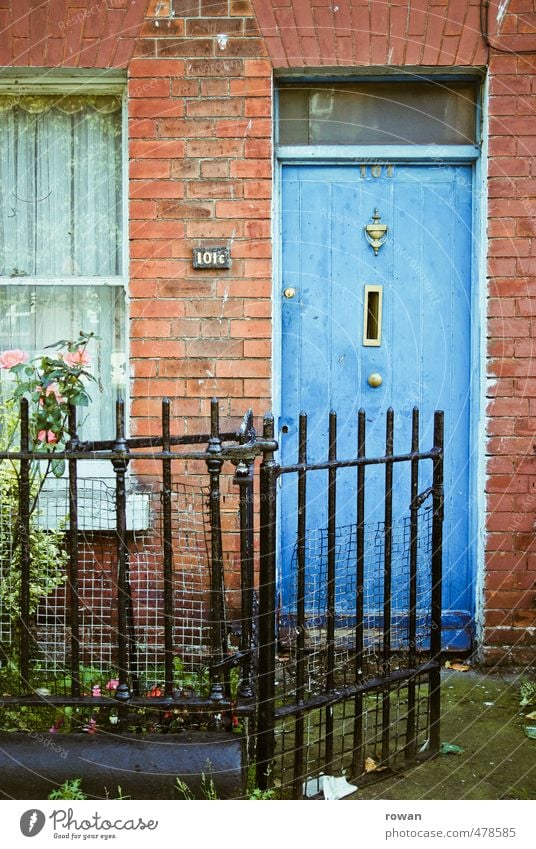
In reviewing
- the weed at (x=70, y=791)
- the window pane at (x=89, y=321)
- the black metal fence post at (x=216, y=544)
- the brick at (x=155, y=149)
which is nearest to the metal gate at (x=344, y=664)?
the black metal fence post at (x=216, y=544)

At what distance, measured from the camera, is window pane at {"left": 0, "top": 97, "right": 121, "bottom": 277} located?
15.6 ft

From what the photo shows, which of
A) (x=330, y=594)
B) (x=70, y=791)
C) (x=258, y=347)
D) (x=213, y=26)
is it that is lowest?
(x=70, y=791)

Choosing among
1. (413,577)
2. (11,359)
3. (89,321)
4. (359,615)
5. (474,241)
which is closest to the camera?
(359,615)

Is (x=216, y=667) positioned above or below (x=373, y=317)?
below

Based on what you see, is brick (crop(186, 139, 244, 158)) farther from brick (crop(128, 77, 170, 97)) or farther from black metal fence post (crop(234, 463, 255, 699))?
black metal fence post (crop(234, 463, 255, 699))

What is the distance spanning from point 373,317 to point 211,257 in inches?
36.7

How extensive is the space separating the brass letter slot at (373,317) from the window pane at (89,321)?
1.33 m

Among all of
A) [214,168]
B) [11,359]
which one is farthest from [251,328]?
[11,359]

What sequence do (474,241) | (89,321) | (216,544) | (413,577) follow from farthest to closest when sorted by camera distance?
(89,321)
(474,241)
(413,577)
(216,544)

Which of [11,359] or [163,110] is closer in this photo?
[11,359]

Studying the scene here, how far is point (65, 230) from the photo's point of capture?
4.79 m

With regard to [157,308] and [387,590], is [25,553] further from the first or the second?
[157,308]

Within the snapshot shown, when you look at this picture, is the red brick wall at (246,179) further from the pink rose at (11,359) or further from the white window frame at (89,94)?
the pink rose at (11,359)

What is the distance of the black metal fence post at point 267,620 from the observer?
9.95ft
